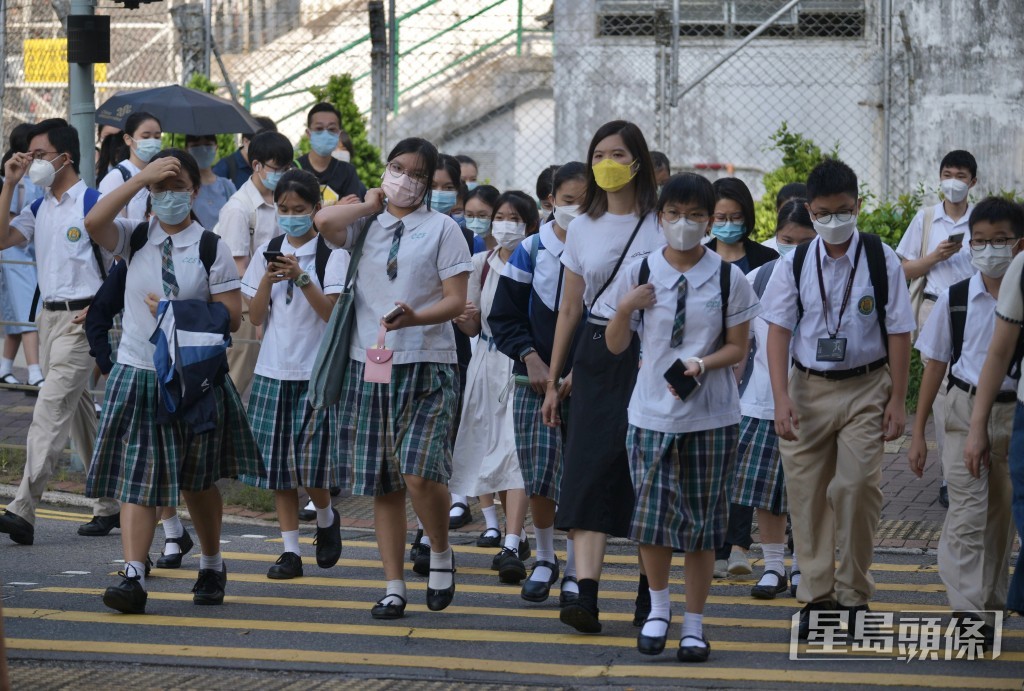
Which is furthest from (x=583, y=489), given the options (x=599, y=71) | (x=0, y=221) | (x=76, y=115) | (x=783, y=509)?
(x=599, y=71)

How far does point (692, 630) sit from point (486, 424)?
7.58 feet

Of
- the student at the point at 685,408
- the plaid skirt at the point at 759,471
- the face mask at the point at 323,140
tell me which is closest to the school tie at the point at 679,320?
the student at the point at 685,408

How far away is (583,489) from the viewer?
627 cm

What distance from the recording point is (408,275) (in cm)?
657

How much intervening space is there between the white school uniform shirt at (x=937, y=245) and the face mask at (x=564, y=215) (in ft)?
11.7

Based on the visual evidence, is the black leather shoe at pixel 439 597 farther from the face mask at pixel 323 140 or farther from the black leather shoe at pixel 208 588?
the face mask at pixel 323 140

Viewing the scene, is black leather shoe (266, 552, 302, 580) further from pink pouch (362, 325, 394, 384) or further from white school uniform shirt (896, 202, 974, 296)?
white school uniform shirt (896, 202, 974, 296)

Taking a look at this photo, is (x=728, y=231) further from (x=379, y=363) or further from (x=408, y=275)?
(x=379, y=363)

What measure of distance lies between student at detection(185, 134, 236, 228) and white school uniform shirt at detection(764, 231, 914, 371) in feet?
17.0

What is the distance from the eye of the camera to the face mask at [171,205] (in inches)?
264

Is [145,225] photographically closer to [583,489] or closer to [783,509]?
[583,489]

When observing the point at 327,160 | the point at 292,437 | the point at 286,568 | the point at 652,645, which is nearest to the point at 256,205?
the point at 327,160

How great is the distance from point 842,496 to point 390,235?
7.07ft

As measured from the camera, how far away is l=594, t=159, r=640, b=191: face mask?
6246mm
